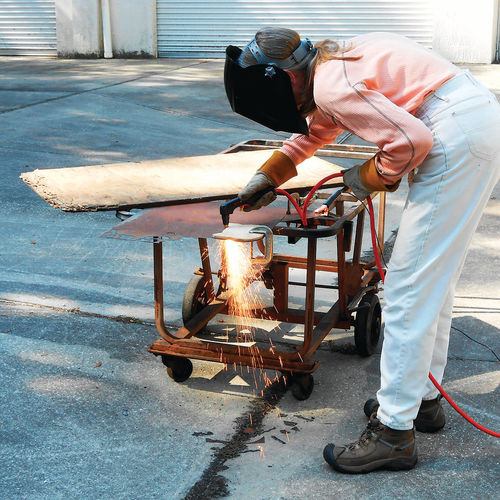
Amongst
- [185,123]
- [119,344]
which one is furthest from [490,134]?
[185,123]

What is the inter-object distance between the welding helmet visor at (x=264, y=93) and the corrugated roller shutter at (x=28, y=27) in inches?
530

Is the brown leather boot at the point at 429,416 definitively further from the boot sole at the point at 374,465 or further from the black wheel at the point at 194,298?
the black wheel at the point at 194,298

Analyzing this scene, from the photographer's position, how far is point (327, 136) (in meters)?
3.36

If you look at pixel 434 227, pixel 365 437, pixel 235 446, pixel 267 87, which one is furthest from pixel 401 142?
pixel 235 446

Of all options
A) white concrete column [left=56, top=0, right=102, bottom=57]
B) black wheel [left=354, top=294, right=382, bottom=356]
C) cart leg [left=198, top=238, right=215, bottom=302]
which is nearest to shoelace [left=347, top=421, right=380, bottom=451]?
black wheel [left=354, top=294, right=382, bottom=356]

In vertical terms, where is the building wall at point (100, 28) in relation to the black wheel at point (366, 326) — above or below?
above

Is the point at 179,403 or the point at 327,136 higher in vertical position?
the point at 327,136

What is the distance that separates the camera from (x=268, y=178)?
337 cm

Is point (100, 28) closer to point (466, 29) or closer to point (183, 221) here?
point (466, 29)

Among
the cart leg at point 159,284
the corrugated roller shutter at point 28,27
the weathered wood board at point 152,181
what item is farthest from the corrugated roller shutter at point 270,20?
the cart leg at point 159,284

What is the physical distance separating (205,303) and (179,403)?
851 millimetres

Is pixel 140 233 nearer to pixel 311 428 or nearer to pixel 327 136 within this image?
pixel 327 136

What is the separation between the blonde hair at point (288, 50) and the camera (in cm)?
278

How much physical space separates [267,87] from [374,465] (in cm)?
150
